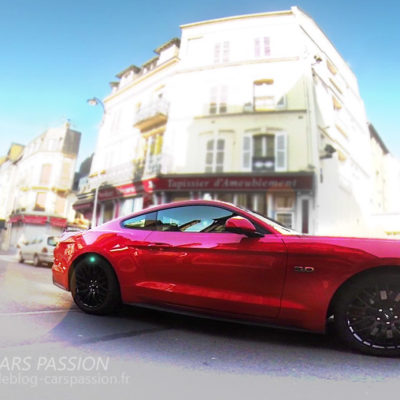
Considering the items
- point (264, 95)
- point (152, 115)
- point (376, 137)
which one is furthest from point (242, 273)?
point (376, 137)

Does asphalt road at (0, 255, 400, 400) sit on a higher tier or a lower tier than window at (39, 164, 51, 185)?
lower

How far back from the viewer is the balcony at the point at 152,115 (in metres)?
17.6

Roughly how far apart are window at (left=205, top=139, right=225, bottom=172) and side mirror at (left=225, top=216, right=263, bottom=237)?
12842 mm

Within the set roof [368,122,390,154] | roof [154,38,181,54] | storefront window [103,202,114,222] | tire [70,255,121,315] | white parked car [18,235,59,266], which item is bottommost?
tire [70,255,121,315]

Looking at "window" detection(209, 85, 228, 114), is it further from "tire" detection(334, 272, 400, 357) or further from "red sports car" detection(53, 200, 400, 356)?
"tire" detection(334, 272, 400, 357)

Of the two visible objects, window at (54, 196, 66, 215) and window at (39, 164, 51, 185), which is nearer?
window at (54, 196, 66, 215)

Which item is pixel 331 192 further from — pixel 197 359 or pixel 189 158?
pixel 197 359

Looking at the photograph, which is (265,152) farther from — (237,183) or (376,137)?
(376,137)

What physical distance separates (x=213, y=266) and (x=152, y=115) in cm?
1641

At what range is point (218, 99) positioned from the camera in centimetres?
1659

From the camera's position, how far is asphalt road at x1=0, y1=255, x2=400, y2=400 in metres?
1.71

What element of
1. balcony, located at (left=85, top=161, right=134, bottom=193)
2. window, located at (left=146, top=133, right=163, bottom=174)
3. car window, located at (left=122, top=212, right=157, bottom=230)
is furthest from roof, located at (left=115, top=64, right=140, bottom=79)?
car window, located at (left=122, top=212, right=157, bottom=230)

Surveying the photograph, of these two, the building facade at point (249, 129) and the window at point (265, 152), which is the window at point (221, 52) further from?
the window at point (265, 152)

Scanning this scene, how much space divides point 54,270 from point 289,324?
276 cm
